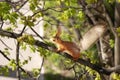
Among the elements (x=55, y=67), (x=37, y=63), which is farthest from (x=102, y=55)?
(x=55, y=67)

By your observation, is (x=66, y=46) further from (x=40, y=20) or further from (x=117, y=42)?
(x=117, y=42)

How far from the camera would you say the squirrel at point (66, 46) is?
3961 mm

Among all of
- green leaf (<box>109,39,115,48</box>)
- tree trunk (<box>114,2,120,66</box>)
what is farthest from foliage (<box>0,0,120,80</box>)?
tree trunk (<box>114,2,120,66</box>)

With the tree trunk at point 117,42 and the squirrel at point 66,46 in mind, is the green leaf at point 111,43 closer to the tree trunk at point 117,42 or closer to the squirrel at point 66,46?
the tree trunk at point 117,42

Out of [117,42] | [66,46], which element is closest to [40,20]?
[117,42]

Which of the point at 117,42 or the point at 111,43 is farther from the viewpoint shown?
the point at 111,43

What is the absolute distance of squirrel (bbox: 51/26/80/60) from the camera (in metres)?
3.96

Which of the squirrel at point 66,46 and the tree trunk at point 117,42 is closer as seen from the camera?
the squirrel at point 66,46

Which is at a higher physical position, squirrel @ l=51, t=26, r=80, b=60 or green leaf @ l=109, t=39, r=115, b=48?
squirrel @ l=51, t=26, r=80, b=60

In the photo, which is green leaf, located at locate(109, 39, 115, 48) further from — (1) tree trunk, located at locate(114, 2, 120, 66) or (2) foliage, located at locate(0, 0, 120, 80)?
(1) tree trunk, located at locate(114, 2, 120, 66)

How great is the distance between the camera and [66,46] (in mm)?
4035

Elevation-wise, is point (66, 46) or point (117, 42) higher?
point (66, 46)

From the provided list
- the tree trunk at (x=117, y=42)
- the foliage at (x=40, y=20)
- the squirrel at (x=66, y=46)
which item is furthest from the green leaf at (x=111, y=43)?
the squirrel at (x=66, y=46)

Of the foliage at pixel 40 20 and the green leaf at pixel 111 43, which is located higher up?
the foliage at pixel 40 20
